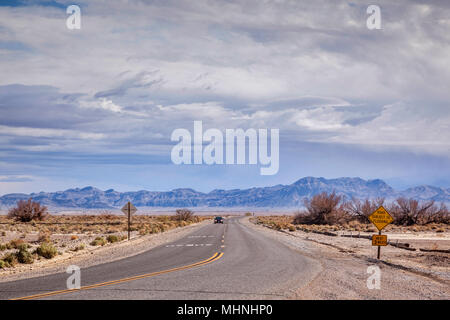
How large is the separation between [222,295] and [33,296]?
4492mm

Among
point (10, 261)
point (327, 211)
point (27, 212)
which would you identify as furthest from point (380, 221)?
point (27, 212)

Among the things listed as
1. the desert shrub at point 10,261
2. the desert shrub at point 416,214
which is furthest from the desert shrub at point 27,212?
the desert shrub at point 10,261

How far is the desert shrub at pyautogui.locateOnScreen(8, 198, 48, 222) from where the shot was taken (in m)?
75.9

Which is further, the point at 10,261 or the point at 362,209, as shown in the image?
the point at 362,209

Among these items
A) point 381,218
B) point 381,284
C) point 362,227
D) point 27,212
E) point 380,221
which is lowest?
point 362,227

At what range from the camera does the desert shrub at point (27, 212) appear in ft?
249

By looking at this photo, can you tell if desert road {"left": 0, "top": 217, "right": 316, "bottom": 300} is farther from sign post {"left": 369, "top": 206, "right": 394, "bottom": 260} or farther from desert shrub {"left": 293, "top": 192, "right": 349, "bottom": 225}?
desert shrub {"left": 293, "top": 192, "right": 349, "bottom": 225}

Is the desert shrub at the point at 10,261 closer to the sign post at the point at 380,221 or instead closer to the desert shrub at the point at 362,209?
the sign post at the point at 380,221

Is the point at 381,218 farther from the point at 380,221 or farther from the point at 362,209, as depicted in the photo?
the point at 362,209

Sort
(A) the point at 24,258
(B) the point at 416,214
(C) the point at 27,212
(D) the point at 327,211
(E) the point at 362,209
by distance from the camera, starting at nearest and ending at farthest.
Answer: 1. (A) the point at 24,258
2. (B) the point at 416,214
3. (E) the point at 362,209
4. (D) the point at 327,211
5. (C) the point at 27,212

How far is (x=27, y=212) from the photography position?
76688 millimetres
